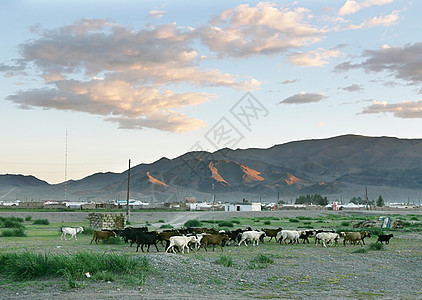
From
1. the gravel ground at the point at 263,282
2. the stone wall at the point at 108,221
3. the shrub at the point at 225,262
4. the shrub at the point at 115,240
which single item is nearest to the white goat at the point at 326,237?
the gravel ground at the point at 263,282

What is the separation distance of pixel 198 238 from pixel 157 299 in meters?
12.4

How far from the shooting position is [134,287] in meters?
14.3

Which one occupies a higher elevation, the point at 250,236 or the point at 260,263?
→ the point at 250,236

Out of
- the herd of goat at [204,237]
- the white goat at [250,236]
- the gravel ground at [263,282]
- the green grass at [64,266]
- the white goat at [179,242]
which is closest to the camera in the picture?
the gravel ground at [263,282]

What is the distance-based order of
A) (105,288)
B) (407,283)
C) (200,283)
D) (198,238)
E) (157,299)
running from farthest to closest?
(198,238) < (407,283) < (200,283) < (105,288) < (157,299)

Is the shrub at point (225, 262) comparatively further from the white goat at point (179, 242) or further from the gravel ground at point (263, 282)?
the white goat at point (179, 242)

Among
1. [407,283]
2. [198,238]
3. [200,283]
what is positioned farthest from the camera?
[198,238]

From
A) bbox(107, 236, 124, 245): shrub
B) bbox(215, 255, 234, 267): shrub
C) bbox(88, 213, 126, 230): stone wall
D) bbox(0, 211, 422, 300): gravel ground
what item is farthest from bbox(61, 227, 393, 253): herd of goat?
bbox(88, 213, 126, 230): stone wall

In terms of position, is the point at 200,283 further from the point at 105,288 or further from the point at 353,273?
the point at 353,273

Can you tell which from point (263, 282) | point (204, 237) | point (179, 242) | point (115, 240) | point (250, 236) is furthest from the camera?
point (115, 240)

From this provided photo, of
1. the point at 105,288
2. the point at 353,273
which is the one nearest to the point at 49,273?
the point at 105,288

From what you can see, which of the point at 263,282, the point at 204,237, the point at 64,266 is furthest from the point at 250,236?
the point at 64,266

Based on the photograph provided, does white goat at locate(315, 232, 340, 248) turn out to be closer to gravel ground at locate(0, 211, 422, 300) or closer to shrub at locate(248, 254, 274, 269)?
gravel ground at locate(0, 211, 422, 300)

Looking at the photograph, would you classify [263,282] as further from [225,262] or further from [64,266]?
[64,266]
